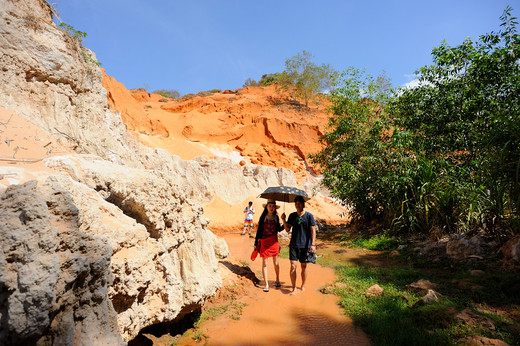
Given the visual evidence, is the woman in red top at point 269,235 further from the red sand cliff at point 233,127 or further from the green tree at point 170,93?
the green tree at point 170,93

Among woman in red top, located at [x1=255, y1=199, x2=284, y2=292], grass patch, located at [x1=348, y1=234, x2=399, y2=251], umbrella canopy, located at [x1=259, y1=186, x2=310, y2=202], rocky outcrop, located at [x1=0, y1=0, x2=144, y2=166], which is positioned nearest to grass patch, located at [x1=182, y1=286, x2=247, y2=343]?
woman in red top, located at [x1=255, y1=199, x2=284, y2=292]

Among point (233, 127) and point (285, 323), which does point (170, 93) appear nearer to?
point (233, 127)

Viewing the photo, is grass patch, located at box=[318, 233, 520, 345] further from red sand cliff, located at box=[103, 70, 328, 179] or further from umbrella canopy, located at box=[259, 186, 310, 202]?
red sand cliff, located at box=[103, 70, 328, 179]

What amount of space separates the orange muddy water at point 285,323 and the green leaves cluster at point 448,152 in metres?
3.51

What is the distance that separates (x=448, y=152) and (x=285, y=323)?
778 cm

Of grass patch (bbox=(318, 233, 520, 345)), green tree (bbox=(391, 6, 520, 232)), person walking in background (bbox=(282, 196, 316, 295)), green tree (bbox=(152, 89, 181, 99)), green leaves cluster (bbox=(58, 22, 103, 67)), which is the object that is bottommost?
grass patch (bbox=(318, 233, 520, 345))

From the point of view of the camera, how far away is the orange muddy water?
3.38 meters

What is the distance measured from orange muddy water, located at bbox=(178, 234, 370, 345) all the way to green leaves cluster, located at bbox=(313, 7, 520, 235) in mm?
3505

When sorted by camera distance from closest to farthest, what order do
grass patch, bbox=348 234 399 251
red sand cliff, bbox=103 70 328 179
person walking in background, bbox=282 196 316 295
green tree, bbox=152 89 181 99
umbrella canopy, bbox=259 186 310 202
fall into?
person walking in background, bbox=282 196 316 295 → umbrella canopy, bbox=259 186 310 202 → grass patch, bbox=348 234 399 251 → red sand cliff, bbox=103 70 328 179 → green tree, bbox=152 89 181 99

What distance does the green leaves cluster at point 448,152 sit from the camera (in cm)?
535

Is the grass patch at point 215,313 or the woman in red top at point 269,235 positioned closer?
the grass patch at point 215,313

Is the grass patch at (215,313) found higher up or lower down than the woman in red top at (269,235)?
lower down

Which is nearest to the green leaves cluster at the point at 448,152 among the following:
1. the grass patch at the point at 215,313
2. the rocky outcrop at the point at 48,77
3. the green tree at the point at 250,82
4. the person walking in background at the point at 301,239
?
the person walking in background at the point at 301,239

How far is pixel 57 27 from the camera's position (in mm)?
7250
